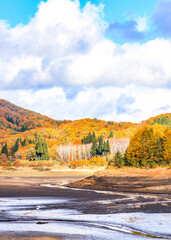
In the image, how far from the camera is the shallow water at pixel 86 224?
12.2 meters

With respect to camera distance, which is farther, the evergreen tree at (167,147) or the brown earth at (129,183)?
the evergreen tree at (167,147)

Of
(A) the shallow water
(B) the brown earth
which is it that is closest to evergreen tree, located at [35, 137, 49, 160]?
(B) the brown earth

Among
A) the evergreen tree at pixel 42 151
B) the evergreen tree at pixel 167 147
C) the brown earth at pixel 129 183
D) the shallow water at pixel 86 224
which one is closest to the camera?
the shallow water at pixel 86 224

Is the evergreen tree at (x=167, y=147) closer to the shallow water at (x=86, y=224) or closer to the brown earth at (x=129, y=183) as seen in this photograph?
the brown earth at (x=129, y=183)

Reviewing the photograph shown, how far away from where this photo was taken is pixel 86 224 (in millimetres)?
14398

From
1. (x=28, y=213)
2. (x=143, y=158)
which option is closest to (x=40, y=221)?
(x=28, y=213)

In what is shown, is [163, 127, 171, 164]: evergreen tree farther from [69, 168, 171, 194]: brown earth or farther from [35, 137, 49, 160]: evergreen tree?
[35, 137, 49, 160]: evergreen tree

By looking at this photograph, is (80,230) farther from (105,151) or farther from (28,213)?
(105,151)

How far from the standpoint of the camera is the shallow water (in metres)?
12.2

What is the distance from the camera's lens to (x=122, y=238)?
11.4 metres

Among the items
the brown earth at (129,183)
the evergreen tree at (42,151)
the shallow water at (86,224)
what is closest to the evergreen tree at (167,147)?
the brown earth at (129,183)

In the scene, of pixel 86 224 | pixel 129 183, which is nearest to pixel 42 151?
pixel 129 183

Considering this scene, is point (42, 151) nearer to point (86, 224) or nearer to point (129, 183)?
point (129, 183)

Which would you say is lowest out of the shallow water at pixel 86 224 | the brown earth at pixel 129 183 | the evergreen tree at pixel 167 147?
the brown earth at pixel 129 183
